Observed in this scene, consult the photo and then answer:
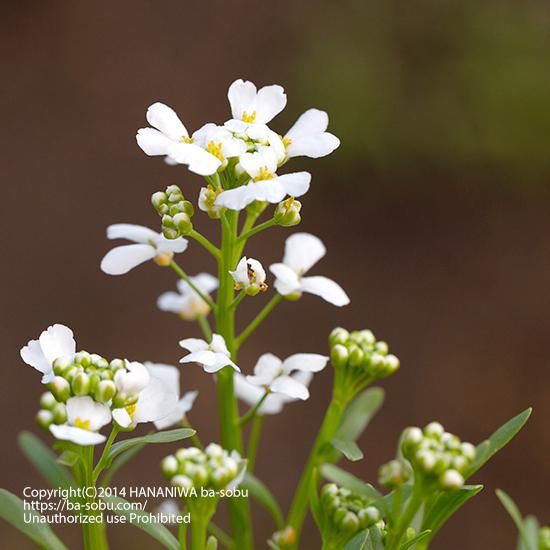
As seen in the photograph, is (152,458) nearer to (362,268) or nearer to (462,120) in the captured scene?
(362,268)

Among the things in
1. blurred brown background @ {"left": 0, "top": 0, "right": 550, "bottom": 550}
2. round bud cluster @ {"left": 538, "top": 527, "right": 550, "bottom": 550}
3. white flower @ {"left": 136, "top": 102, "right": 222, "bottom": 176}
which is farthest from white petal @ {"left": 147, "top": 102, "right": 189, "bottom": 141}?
blurred brown background @ {"left": 0, "top": 0, "right": 550, "bottom": 550}

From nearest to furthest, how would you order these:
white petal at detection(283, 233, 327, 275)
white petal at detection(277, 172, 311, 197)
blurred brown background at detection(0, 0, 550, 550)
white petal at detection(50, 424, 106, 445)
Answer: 1. white petal at detection(50, 424, 106, 445)
2. white petal at detection(277, 172, 311, 197)
3. white petal at detection(283, 233, 327, 275)
4. blurred brown background at detection(0, 0, 550, 550)

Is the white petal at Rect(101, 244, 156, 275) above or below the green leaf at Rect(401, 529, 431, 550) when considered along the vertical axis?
above

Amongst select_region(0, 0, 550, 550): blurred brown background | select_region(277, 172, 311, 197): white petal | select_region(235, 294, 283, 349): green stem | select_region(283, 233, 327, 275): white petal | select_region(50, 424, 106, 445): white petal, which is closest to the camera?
select_region(50, 424, 106, 445): white petal

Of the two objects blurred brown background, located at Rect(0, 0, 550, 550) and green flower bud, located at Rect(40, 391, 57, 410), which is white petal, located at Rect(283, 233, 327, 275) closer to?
green flower bud, located at Rect(40, 391, 57, 410)

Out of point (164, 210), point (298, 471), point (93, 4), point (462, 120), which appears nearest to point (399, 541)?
point (164, 210)

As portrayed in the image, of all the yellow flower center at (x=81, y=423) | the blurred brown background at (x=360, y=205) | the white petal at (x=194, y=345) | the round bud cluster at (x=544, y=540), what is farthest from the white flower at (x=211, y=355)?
the blurred brown background at (x=360, y=205)

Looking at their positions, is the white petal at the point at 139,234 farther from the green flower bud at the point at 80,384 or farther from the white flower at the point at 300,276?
the green flower bud at the point at 80,384
